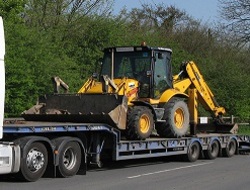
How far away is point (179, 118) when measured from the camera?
18.5 metres

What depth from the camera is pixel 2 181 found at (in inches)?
520

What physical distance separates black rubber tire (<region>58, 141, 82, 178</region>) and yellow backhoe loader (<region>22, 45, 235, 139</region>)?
1.56 meters

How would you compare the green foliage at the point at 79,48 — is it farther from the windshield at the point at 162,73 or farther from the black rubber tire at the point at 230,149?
the black rubber tire at the point at 230,149

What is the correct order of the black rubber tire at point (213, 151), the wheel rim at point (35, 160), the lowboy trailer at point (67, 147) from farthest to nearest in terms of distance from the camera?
the black rubber tire at point (213, 151)
the wheel rim at point (35, 160)
the lowboy trailer at point (67, 147)

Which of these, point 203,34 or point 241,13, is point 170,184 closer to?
point 203,34

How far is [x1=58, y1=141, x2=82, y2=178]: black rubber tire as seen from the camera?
13.7 meters

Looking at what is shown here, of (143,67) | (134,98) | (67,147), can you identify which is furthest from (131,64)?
(67,147)

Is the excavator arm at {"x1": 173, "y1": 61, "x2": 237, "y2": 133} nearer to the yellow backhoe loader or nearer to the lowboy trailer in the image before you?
the yellow backhoe loader

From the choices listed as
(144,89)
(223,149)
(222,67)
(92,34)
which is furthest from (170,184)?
(222,67)

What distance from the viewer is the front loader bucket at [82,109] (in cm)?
1552

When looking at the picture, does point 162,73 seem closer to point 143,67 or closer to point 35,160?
point 143,67

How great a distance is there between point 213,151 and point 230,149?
52.4 inches

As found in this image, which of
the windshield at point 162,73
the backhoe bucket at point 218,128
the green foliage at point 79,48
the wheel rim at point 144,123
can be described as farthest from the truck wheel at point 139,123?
the green foliage at point 79,48

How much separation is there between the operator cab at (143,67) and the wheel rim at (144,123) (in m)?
1.23
